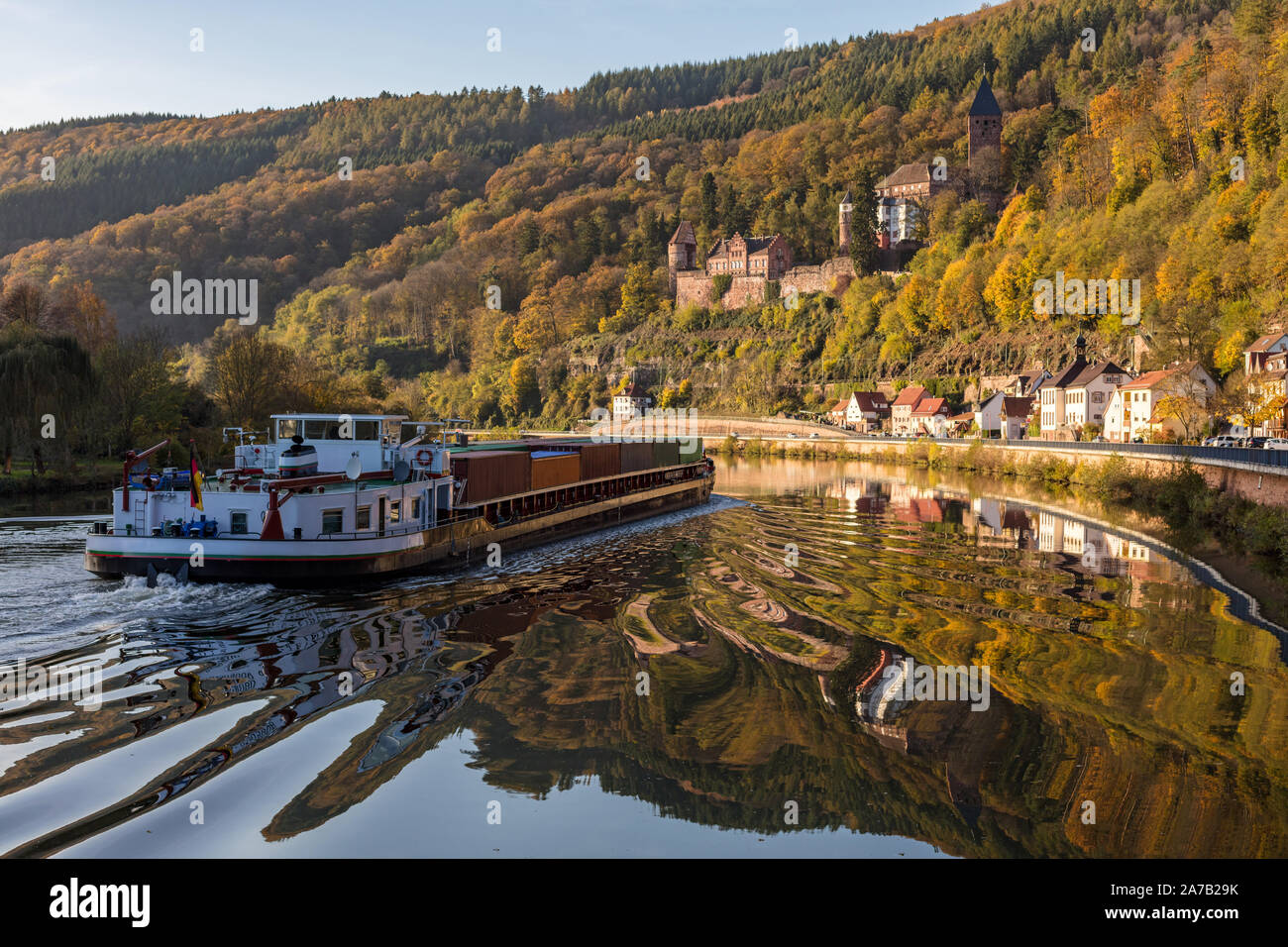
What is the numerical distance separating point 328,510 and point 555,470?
1558cm

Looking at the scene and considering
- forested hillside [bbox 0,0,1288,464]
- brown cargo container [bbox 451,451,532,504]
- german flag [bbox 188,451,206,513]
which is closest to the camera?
german flag [bbox 188,451,206,513]

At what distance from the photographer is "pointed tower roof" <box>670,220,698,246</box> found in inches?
7237

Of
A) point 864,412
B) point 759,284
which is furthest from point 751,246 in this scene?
point 864,412

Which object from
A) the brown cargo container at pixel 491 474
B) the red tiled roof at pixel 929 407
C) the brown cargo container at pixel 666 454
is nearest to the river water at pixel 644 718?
the brown cargo container at pixel 491 474

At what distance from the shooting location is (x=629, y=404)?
15050 cm

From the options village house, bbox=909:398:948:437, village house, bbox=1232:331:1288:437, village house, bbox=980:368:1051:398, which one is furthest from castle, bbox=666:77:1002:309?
village house, bbox=1232:331:1288:437

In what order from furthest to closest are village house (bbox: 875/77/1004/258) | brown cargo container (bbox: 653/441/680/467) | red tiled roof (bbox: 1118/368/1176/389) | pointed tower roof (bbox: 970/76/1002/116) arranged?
pointed tower roof (bbox: 970/76/1002/116), village house (bbox: 875/77/1004/258), red tiled roof (bbox: 1118/368/1176/389), brown cargo container (bbox: 653/441/680/467)

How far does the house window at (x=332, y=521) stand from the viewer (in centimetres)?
2759

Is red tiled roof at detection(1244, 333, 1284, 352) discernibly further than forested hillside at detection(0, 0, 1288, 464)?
No

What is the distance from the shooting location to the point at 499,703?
17.0 metres

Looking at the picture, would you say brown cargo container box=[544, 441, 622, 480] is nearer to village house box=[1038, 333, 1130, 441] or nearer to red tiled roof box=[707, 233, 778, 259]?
village house box=[1038, 333, 1130, 441]

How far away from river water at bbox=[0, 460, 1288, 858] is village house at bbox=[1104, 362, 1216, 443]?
Answer: 39112 mm

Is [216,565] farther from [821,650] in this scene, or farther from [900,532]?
[900,532]

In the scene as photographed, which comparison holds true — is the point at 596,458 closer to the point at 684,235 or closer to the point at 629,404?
the point at 629,404
